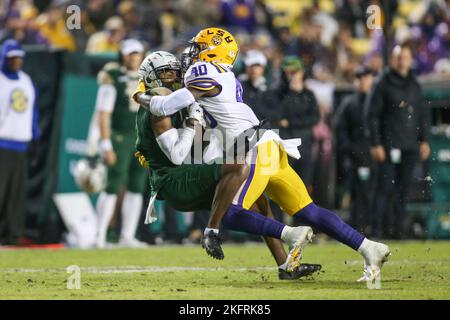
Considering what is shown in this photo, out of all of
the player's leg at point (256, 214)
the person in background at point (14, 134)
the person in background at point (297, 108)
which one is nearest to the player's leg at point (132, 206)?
the person in background at point (14, 134)

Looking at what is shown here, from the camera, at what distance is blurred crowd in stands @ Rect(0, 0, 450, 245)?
11.6m

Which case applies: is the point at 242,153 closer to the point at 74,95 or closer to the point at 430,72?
the point at 74,95

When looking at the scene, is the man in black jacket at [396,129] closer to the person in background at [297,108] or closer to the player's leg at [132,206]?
the person in background at [297,108]

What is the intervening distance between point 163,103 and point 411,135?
541 cm

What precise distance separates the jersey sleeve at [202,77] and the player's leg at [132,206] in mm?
4611

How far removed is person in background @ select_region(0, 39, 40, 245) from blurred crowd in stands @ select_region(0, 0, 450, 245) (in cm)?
157

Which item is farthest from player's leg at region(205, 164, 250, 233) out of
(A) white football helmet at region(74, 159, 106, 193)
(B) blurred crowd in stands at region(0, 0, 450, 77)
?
(B) blurred crowd in stands at region(0, 0, 450, 77)

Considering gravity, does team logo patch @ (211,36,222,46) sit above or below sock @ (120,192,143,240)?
above

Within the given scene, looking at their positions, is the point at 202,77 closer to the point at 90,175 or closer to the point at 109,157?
the point at 109,157

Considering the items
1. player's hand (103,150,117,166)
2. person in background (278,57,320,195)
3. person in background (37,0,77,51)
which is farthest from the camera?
person in background (37,0,77,51)

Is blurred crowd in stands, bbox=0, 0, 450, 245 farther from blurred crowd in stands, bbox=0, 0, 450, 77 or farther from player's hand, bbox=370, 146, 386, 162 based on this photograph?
player's hand, bbox=370, 146, 386, 162

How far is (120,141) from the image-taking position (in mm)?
11391

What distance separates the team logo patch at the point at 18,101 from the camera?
11016 mm
